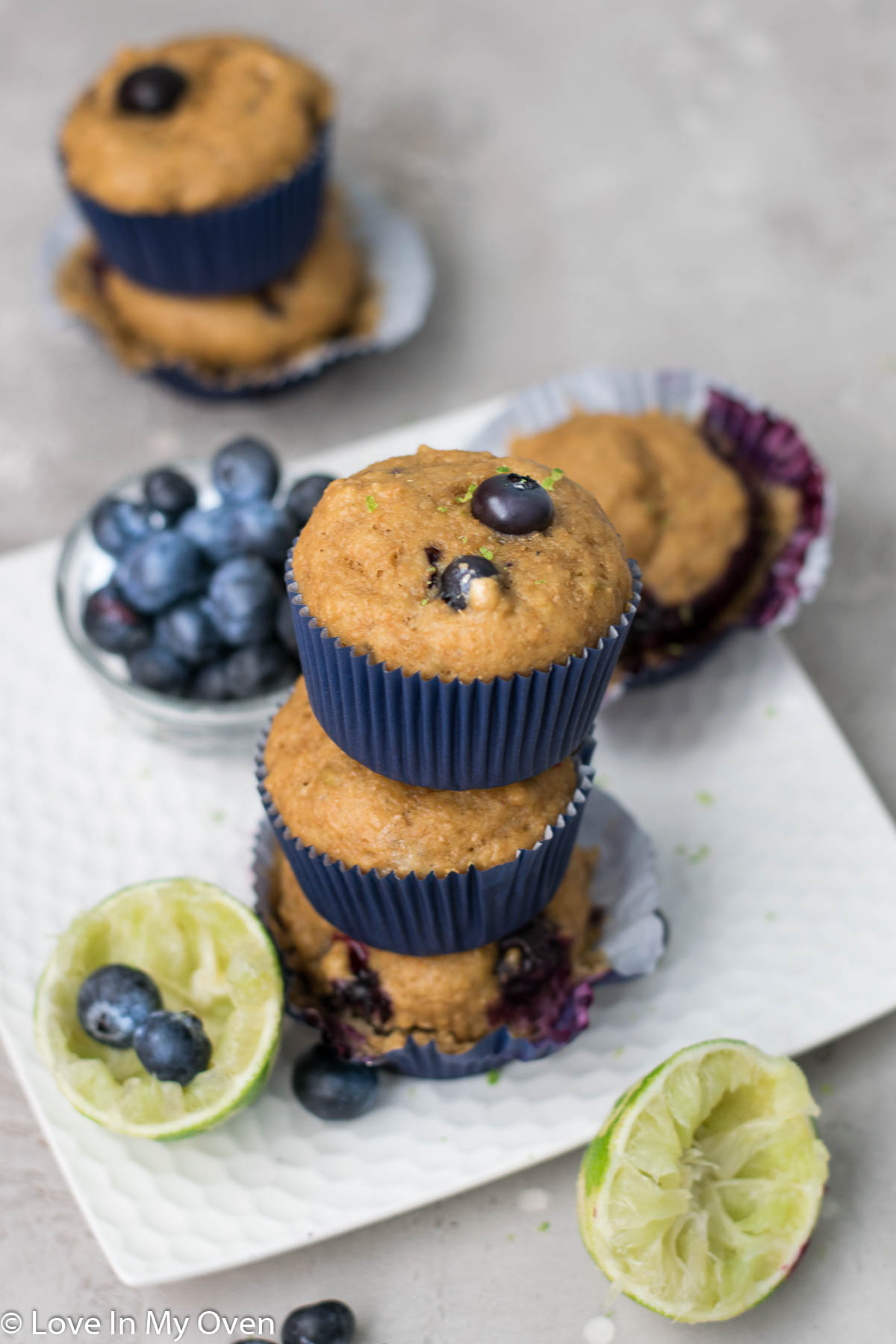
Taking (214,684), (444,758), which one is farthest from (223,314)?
(444,758)

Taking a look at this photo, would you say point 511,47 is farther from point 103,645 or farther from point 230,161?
point 103,645

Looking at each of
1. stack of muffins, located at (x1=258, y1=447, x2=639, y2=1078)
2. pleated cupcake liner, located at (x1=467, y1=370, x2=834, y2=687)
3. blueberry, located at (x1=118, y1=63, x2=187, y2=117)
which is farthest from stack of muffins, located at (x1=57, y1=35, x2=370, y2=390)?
stack of muffins, located at (x1=258, y1=447, x2=639, y2=1078)

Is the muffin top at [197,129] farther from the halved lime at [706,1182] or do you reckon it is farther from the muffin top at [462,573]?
the halved lime at [706,1182]

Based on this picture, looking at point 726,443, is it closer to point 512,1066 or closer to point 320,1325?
point 512,1066

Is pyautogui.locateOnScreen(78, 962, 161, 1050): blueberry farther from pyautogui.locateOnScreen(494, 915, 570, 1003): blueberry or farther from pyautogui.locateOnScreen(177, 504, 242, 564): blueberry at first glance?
pyautogui.locateOnScreen(177, 504, 242, 564): blueberry

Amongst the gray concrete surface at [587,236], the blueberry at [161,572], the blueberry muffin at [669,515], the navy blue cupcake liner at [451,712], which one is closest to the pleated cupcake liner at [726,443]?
the blueberry muffin at [669,515]
